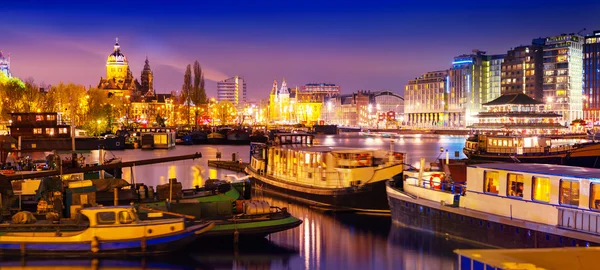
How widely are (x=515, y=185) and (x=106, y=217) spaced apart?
13.0 m

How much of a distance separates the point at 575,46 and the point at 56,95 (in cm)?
11975

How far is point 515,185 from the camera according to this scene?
19.8 metres

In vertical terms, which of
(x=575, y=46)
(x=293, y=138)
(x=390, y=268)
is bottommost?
(x=390, y=268)

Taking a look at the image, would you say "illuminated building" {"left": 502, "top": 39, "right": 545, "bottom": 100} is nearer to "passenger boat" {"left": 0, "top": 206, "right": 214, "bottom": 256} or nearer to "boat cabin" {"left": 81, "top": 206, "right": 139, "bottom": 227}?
"passenger boat" {"left": 0, "top": 206, "right": 214, "bottom": 256}

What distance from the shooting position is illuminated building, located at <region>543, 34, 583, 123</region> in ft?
486

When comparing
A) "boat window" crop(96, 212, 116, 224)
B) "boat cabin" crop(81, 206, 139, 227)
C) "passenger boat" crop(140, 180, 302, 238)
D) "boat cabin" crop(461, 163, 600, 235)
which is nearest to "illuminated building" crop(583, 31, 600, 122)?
"boat cabin" crop(461, 163, 600, 235)

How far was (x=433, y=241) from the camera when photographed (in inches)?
875

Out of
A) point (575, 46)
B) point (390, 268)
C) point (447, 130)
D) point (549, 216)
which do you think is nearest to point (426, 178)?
point (390, 268)

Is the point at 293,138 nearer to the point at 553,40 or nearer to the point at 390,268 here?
the point at 390,268

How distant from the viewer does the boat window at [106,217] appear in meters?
19.2

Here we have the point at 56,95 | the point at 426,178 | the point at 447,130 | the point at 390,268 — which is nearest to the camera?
the point at 390,268

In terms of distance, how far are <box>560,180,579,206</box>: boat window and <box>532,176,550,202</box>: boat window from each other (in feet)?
1.57

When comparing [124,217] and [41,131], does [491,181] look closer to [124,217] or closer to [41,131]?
[124,217]

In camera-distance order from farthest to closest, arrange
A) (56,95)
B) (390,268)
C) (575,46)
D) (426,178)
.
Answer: (575,46) < (56,95) < (426,178) < (390,268)
